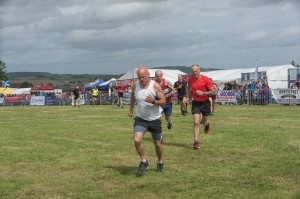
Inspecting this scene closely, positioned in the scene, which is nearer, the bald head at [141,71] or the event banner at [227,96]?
the bald head at [141,71]

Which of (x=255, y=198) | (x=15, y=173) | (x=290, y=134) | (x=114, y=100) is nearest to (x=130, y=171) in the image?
(x=15, y=173)

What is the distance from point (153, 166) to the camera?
8992 mm

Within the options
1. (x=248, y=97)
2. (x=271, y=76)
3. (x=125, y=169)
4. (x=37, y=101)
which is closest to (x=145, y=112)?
(x=125, y=169)

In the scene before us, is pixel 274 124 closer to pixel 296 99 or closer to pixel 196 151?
pixel 196 151

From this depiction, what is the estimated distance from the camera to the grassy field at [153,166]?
22.8 feet

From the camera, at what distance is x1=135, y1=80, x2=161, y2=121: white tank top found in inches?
323

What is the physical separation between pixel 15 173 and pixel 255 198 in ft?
14.6

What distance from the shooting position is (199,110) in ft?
37.5

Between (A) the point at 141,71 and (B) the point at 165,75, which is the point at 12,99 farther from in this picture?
(A) the point at 141,71

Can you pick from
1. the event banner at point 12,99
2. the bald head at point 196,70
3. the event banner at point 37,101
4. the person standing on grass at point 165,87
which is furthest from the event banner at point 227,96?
the event banner at point 12,99

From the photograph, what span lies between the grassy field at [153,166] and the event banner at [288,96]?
1685cm

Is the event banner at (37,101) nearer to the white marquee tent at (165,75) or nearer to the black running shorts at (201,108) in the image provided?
the white marquee tent at (165,75)

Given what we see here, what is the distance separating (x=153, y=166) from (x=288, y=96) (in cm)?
2362

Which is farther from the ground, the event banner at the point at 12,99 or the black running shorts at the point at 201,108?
the black running shorts at the point at 201,108
